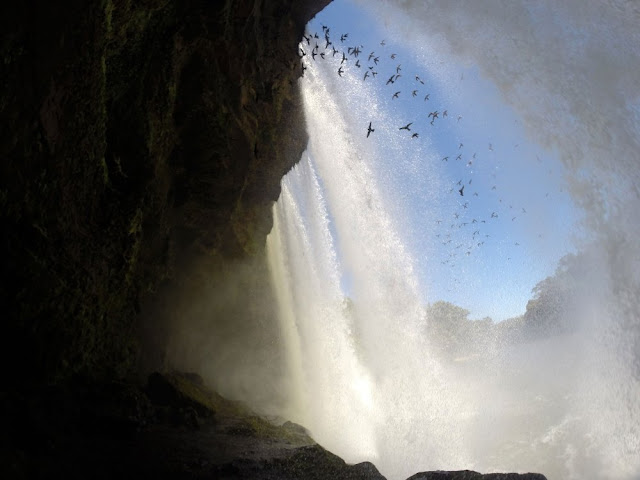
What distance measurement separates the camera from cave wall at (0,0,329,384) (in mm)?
4406

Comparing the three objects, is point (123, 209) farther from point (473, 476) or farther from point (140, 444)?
point (473, 476)

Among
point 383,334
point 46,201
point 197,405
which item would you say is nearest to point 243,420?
point 197,405

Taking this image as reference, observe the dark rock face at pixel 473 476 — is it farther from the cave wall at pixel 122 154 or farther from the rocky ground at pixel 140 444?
the cave wall at pixel 122 154

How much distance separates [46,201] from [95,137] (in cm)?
108

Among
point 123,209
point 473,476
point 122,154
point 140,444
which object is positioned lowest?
point 140,444

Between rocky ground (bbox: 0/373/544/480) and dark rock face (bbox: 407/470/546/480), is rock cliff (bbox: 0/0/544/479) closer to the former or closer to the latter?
rocky ground (bbox: 0/373/544/480)

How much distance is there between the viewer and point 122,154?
20.8 ft

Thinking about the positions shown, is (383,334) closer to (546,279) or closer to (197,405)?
(546,279)

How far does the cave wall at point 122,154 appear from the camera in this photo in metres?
4.41

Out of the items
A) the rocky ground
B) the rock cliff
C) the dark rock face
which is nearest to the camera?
the rocky ground

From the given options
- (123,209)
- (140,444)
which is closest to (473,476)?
(140,444)

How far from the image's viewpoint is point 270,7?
29.5ft

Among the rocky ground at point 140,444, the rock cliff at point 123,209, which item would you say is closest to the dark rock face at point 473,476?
the rocky ground at point 140,444

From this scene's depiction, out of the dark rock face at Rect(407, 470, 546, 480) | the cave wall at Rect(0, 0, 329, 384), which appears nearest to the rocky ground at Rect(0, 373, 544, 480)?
the dark rock face at Rect(407, 470, 546, 480)
